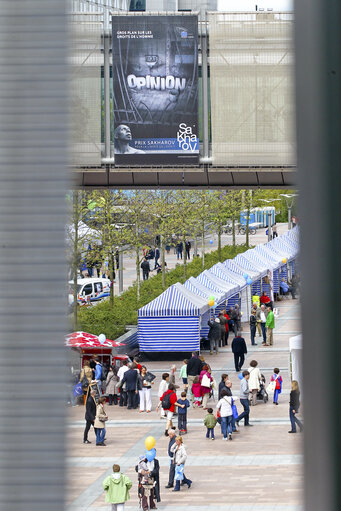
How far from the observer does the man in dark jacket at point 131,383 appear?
18047 millimetres

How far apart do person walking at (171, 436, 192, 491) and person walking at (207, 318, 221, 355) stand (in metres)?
10.2

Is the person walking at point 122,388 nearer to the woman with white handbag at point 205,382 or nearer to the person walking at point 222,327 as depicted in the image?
the woman with white handbag at point 205,382

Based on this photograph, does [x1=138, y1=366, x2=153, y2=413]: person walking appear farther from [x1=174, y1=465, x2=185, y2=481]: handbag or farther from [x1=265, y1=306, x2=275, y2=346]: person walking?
[x1=265, y1=306, x2=275, y2=346]: person walking

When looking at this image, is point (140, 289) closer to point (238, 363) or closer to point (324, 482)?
point (238, 363)

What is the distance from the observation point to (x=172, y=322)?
2191 centimetres

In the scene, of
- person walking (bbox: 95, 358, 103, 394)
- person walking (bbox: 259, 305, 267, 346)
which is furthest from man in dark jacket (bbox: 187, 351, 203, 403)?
person walking (bbox: 259, 305, 267, 346)

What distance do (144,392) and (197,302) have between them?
469cm

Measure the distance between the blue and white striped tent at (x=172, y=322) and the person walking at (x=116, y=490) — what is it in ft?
31.4

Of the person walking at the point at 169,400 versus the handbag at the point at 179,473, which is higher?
the person walking at the point at 169,400

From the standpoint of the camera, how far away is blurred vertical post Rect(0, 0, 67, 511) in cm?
138

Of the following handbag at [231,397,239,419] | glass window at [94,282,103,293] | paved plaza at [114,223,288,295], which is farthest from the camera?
paved plaza at [114,223,288,295]

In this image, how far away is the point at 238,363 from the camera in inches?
846

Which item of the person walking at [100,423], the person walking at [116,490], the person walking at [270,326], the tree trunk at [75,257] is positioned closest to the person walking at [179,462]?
the person walking at [116,490]

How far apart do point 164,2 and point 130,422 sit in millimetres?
20356
